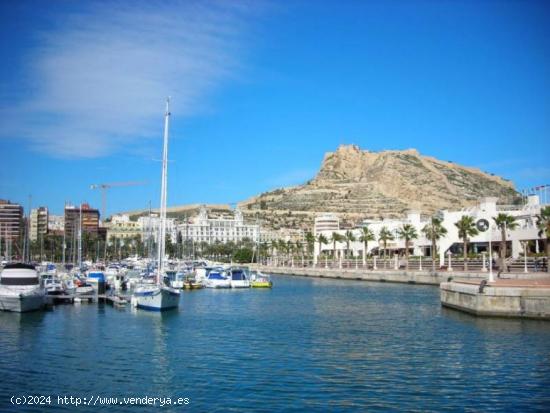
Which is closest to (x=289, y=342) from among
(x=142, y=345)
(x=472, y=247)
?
(x=142, y=345)

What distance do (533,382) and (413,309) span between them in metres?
27.8

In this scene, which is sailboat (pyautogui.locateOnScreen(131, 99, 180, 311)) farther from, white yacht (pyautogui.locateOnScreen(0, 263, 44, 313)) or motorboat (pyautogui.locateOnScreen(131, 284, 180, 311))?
white yacht (pyautogui.locateOnScreen(0, 263, 44, 313))

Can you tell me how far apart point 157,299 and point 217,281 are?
36582 millimetres

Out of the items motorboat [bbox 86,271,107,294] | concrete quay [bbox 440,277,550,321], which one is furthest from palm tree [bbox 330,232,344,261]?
concrete quay [bbox 440,277,550,321]

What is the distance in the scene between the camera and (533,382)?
2406 cm

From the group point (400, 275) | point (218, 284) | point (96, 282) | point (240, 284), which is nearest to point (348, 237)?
point (400, 275)

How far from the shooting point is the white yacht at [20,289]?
47156 millimetres

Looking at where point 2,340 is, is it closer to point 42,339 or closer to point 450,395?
point 42,339

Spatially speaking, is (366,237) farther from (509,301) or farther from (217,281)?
(509,301)

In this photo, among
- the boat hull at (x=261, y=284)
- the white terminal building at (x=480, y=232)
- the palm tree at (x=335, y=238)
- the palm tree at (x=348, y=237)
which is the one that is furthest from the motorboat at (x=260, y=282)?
the palm tree at (x=335, y=238)

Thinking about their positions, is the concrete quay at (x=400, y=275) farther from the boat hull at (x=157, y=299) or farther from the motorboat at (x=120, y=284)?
the motorboat at (x=120, y=284)

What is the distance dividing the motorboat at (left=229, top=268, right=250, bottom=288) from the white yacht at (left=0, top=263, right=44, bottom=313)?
125 ft

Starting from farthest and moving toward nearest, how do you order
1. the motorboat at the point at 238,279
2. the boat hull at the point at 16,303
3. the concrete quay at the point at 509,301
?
Result: the motorboat at the point at 238,279 → the boat hull at the point at 16,303 → the concrete quay at the point at 509,301

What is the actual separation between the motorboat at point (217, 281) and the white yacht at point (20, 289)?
36181 mm
